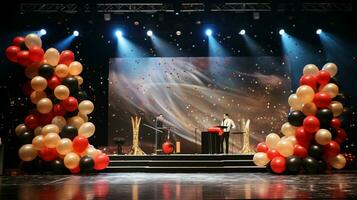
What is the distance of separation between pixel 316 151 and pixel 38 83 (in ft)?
21.4

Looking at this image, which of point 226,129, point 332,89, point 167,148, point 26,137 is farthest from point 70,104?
point 332,89

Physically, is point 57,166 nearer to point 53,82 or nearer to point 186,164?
point 53,82

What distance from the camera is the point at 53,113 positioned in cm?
962

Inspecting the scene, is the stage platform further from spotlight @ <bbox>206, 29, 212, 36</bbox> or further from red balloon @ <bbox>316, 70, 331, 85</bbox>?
spotlight @ <bbox>206, 29, 212, 36</bbox>

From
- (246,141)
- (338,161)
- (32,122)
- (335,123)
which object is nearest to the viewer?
(338,161)

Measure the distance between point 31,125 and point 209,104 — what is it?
5681mm

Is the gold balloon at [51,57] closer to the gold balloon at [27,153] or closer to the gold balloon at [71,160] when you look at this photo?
the gold balloon at [27,153]

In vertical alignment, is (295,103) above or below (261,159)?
above

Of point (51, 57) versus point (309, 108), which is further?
point (51, 57)

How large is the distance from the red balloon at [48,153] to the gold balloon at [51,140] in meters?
0.29

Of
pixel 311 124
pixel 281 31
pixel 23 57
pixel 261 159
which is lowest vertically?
pixel 261 159

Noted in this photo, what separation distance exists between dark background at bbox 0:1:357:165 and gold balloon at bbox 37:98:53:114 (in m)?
1.03

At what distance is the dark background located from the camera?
1125 centimetres

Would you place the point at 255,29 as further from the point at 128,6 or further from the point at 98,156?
the point at 98,156
